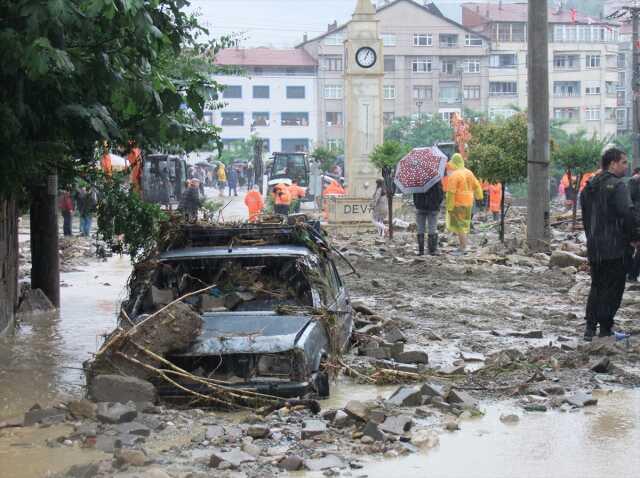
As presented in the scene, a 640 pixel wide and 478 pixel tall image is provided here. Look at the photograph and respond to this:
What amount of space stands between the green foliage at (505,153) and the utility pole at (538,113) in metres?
1.92

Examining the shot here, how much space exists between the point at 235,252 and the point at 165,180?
29345 millimetres

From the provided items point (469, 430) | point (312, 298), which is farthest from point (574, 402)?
point (312, 298)

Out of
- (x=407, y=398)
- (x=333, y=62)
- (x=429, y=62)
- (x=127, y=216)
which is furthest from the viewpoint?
(x=333, y=62)

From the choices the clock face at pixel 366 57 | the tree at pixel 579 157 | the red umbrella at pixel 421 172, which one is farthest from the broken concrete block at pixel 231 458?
the clock face at pixel 366 57

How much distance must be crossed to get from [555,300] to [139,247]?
5463mm

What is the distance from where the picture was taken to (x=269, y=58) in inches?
Result: 4232

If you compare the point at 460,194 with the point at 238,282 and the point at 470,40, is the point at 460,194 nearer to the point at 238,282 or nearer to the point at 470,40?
the point at 238,282

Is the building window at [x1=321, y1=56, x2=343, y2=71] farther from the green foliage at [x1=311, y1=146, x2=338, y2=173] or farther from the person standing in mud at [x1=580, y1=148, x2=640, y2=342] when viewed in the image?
the person standing in mud at [x1=580, y1=148, x2=640, y2=342]

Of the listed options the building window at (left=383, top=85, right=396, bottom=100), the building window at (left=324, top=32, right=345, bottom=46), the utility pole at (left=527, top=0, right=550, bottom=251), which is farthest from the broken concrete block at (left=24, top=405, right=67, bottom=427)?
the building window at (left=324, top=32, right=345, bottom=46)

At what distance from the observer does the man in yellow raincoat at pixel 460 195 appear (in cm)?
2005

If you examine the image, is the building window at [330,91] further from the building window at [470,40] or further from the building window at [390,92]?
the building window at [470,40]

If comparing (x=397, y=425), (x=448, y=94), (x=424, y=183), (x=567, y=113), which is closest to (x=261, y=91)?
(x=448, y=94)

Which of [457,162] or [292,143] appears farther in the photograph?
[292,143]

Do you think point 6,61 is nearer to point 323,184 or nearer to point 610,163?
point 610,163
